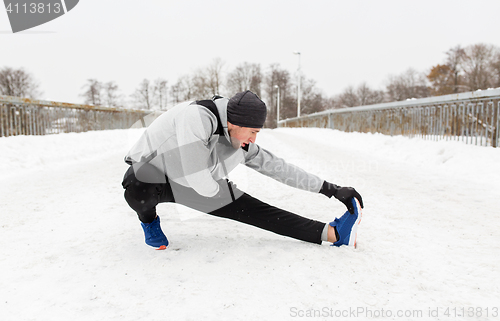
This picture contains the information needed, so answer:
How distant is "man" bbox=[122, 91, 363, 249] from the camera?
1859 mm

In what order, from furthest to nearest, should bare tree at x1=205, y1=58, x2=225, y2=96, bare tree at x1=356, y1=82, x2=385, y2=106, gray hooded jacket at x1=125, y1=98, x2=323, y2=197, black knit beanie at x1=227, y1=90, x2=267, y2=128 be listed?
1. bare tree at x1=356, y1=82, x2=385, y2=106
2. bare tree at x1=205, y1=58, x2=225, y2=96
3. black knit beanie at x1=227, y1=90, x2=267, y2=128
4. gray hooded jacket at x1=125, y1=98, x2=323, y2=197

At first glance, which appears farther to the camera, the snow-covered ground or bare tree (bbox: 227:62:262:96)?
bare tree (bbox: 227:62:262:96)

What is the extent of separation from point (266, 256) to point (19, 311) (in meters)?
1.36

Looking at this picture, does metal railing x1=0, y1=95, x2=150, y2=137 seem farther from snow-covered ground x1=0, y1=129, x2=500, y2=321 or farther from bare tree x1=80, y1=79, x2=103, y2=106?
bare tree x1=80, y1=79, x2=103, y2=106

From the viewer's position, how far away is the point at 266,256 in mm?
2127

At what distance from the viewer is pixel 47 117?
8.94 m

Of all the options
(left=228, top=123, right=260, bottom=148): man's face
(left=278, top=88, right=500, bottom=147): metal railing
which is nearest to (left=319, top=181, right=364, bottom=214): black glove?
(left=228, top=123, right=260, bottom=148): man's face

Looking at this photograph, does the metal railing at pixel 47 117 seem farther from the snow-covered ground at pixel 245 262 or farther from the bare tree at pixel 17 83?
the bare tree at pixel 17 83

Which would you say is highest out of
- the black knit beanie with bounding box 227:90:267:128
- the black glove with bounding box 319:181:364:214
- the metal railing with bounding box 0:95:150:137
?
the metal railing with bounding box 0:95:150:137

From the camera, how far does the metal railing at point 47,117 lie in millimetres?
7410

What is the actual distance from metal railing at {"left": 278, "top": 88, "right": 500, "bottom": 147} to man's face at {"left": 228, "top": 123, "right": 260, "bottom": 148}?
18.9 feet

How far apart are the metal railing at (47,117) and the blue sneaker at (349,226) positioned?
7787 millimetres

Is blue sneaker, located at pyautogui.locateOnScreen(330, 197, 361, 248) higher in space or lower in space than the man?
lower

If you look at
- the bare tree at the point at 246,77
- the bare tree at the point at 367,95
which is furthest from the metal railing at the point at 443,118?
the bare tree at the point at 367,95
